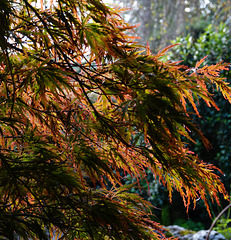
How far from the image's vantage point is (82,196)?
1.22 metres

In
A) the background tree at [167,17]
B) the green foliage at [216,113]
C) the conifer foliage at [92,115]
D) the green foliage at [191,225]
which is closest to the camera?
the conifer foliage at [92,115]

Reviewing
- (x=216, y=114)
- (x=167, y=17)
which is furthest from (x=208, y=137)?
(x=167, y=17)

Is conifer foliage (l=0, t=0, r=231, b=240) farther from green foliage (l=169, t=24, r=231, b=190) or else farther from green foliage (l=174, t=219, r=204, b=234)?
green foliage (l=174, t=219, r=204, b=234)

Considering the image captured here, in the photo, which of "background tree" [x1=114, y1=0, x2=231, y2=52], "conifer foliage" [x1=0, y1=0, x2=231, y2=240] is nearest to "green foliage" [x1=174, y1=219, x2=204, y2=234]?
"background tree" [x1=114, y1=0, x2=231, y2=52]

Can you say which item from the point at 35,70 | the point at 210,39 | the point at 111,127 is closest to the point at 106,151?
the point at 111,127

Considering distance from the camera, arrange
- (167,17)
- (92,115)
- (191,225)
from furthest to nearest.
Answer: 1. (167,17)
2. (191,225)
3. (92,115)

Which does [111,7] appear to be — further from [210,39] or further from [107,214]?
[210,39]

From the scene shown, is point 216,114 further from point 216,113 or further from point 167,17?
point 167,17

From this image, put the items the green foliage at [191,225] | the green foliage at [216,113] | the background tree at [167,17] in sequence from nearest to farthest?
the green foliage at [216,113] → the green foliage at [191,225] → the background tree at [167,17]

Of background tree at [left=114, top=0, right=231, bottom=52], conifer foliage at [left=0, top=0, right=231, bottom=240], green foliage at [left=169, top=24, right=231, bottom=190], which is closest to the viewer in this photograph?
conifer foliage at [left=0, top=0, right=231, bottom=240]

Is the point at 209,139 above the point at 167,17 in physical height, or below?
below

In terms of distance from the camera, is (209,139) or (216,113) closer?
(216,113)

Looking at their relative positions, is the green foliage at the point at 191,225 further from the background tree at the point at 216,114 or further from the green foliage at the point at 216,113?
the green foliage at the point at 216,113

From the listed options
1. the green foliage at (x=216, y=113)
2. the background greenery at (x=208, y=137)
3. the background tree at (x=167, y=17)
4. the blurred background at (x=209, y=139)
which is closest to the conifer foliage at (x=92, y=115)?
the blurred background at (x=209, y=139)
